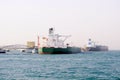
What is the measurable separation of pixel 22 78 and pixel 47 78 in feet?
7.70

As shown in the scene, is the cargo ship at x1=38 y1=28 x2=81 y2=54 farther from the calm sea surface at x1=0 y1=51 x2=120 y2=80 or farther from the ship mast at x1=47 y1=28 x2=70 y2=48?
the calm sea surface at x1=0 y1=51 x2=120 y2=80

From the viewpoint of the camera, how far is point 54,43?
122 m

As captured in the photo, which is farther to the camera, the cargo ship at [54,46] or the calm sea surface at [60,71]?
the cargo ship at [54,46]

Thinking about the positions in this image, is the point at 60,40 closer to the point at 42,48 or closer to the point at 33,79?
the point at 42,48

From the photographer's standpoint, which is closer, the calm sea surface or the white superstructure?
the calm sea surface

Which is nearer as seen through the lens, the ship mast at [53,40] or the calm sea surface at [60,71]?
the calm sea surface at [60,71]

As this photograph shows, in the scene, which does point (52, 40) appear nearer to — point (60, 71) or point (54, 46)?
point (54, 46)

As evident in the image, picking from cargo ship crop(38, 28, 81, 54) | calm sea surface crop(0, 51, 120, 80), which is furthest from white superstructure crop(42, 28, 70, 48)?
calm sea surface crop(0, 51, 120, 80)

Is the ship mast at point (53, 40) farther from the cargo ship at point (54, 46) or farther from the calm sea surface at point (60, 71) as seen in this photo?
the calm sea surface at point (60, 71)

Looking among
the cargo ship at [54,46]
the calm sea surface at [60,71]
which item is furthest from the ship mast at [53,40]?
the calm sea surface at [60,71]

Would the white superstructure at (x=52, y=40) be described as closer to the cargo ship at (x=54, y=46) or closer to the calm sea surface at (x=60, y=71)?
the cargo ship at (x=54, y=46)

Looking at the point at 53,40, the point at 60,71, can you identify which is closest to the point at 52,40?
the point at 53,40

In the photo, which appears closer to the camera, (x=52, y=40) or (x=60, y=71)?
(x=60, y=71)

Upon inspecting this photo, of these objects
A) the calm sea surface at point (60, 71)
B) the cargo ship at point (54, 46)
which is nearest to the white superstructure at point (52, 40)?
the cargo ship at point (54, 46)
